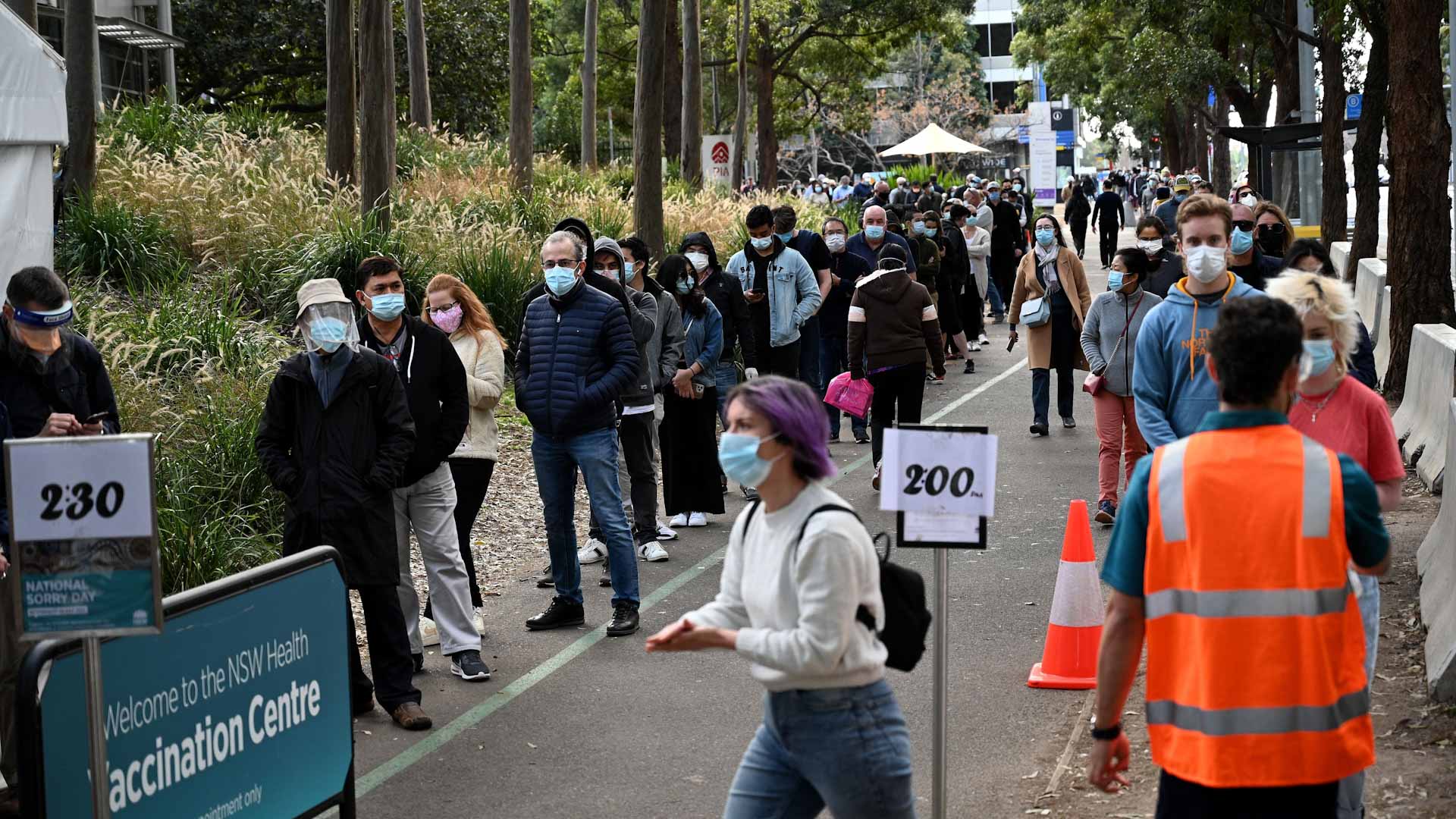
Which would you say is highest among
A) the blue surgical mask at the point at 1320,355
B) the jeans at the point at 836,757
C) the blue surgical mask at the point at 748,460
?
the blue surgical mask at the point at 1320,355

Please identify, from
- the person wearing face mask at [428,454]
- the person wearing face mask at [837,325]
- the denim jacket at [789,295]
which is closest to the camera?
the person wearing face mask at [428,454]

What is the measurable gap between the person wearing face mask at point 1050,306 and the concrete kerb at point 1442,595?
624 centimetres

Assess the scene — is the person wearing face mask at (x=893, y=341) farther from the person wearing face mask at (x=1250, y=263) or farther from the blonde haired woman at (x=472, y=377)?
the blonde haired woman at (x=472, y=377)

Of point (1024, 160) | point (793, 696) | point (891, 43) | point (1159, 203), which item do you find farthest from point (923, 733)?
A: point (1024, 160)

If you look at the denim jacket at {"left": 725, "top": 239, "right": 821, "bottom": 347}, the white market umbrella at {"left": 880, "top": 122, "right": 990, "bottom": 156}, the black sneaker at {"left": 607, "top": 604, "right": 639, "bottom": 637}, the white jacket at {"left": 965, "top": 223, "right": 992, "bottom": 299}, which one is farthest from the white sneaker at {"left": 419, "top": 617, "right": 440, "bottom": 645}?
the white market umbrella at {"left": 880, "top": 122, "right": 990, "bottom": 156}

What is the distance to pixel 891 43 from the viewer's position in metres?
50.7

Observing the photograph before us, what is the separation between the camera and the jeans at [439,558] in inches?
331

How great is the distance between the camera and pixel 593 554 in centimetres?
1125

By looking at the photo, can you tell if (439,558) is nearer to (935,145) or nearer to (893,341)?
(893,341)

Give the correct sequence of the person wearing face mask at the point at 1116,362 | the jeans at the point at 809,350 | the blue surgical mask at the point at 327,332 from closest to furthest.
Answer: the blue surgical mask at the point at 327,332
the person wearing face mask at the point at 1116,362
the jeans at the point at 809,350

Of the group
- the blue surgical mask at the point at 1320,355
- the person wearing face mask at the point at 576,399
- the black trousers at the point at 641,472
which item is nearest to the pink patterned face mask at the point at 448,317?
the person wearing face mask at the point at 576,399

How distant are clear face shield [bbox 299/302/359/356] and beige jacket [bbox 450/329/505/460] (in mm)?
1507

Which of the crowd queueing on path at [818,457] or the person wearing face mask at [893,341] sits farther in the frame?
the person wearing face mask at [893,341]

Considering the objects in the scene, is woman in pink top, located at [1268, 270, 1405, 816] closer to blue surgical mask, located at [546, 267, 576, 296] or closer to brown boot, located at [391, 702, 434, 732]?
brown boot, located at [391, 702, 434, 732]
